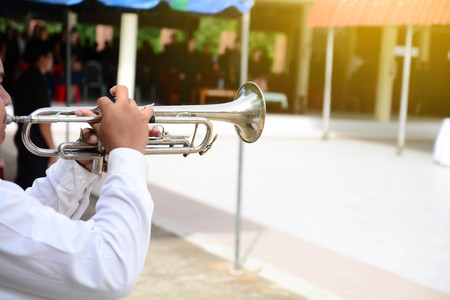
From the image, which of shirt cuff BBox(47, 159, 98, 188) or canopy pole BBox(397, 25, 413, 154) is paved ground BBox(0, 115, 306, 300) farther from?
canopy pole BBox(397, 25, 413, 154)

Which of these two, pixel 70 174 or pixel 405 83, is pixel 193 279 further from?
pixel 405 83

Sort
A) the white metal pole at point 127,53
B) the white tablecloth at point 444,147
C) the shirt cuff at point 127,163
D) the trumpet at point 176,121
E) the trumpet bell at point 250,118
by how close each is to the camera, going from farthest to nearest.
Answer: the white tablecloth at point 444,147 < the white metal pole at point 127,53 < the trumpet bell at point 250,118 < the trumpet at point 176,121 < the shirt cuff at point 127,163

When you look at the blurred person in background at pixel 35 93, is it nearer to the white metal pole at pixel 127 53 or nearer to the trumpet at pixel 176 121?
the trumpet at pixel 176 121

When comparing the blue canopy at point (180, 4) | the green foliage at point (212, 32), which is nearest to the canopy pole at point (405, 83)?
the blue canopy at point (180, 4)

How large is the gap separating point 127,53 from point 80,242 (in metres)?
7.90

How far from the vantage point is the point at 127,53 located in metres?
9.07

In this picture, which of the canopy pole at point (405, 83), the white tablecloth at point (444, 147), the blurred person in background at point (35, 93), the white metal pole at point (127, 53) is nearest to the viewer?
the blurred person in background at point (35, 93)

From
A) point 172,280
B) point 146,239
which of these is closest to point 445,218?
point 172,280

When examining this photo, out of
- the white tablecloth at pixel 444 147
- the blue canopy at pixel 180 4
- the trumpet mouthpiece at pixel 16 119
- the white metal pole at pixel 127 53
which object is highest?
the blue canopy at pixel 180 4

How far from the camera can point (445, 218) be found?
720 cm

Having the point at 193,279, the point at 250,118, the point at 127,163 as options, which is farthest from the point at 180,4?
the point at 127,163

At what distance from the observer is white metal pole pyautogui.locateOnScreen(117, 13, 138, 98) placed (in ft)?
29.2

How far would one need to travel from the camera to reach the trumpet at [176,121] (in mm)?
1866

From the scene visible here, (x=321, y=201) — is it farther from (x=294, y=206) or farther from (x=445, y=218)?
(x=445, y=218)
